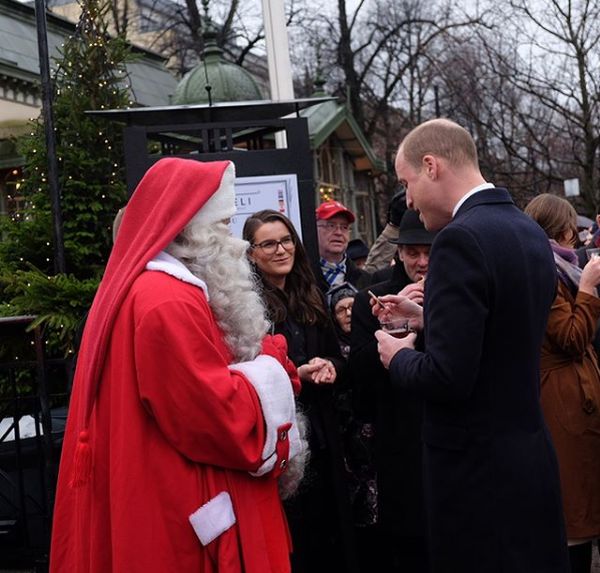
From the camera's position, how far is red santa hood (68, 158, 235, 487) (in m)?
2.36

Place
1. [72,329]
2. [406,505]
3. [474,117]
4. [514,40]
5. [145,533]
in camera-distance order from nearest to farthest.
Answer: [145,533]
[406,505]
[72,329]
[514,40]
[474,117]

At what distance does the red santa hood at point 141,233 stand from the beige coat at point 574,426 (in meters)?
2.02

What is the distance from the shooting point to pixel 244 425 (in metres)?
2.32

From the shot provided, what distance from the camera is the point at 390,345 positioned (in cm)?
276

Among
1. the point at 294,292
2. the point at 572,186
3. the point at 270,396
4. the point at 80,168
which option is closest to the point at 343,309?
the point at 294,292

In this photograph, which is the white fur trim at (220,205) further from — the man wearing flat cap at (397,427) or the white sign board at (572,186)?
the white sign board at (572,186)

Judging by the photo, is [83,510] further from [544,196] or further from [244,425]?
[544,196]

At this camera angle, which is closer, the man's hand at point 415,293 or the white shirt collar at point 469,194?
the white shirt collar at point 469,194

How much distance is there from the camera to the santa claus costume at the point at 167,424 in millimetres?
2242

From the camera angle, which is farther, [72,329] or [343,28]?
[343,28]

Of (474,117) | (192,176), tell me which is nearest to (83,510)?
(192,176)

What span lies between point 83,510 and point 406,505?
1577 mm

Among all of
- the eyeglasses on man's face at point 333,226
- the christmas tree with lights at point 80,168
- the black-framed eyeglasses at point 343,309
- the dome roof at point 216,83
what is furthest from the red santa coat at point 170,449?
the dome roof at point 216,83

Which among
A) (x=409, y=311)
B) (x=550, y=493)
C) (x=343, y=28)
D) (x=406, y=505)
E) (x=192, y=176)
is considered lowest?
(x=406, y=505)
